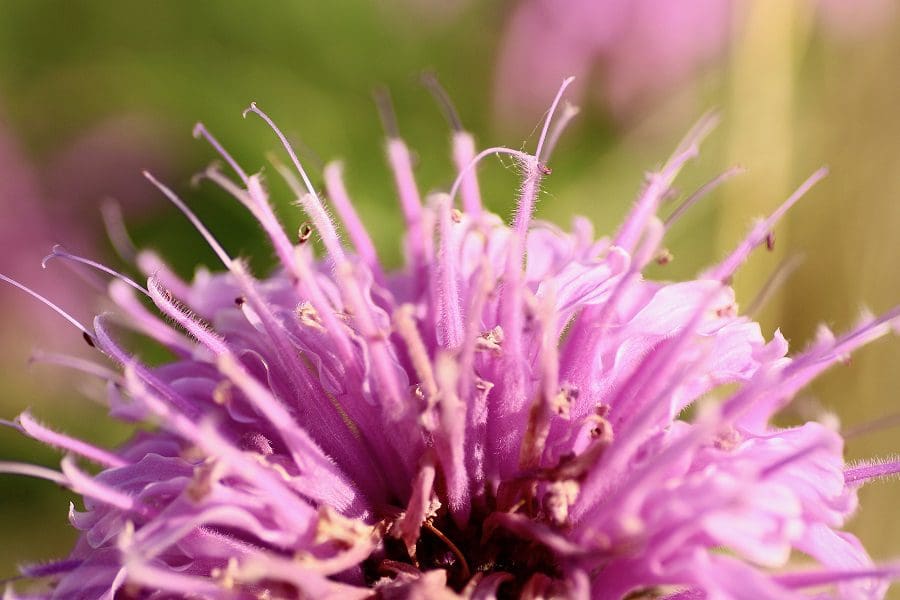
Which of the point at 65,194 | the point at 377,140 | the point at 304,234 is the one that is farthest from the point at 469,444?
the point at 65,194

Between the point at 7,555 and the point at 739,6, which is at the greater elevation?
the point at 739,6

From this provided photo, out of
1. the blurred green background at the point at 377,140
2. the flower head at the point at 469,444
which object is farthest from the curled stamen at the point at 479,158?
the blurred green background at the point at 377,140

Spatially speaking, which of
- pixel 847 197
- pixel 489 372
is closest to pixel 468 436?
pixel 489 372

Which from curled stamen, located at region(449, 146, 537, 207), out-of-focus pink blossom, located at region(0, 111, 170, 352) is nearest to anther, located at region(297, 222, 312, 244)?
curled stamen, located at region(449, 146, 537, 207)

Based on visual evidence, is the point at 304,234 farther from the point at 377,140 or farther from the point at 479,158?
the point at 377,140

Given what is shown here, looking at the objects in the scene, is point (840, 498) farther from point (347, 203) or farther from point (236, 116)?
point (236, 116)

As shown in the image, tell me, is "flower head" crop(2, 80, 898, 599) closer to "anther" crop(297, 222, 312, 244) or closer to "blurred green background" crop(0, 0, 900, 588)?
"anther" crop(297, 222, 312, 244)
